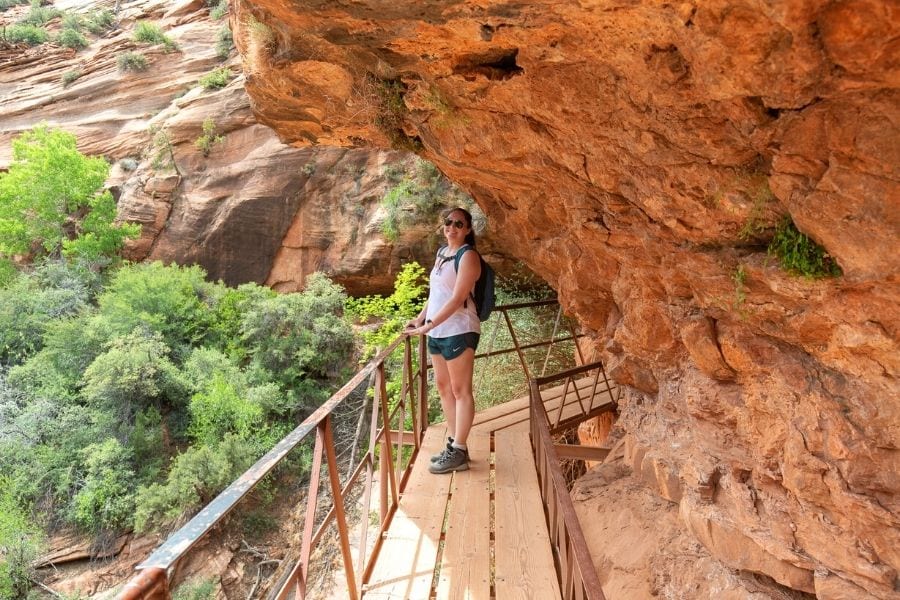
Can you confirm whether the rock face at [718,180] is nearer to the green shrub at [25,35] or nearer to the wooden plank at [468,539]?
the wooden plank at [468,539]

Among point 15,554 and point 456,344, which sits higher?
point 456,344

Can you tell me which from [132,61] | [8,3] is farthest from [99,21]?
[8,3]

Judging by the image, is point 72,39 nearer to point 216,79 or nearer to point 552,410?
point 216,79

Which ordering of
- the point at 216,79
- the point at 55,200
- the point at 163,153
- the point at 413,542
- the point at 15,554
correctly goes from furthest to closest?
1. the point at 216,79
2. the point at 55,200
3. the point at 163,153
4. the point at 15,554
5. the point at 413,542

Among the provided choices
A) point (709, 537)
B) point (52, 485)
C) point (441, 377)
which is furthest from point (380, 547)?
point (52, 485)

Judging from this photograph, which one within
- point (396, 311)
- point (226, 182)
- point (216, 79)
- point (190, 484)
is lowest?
point (190, 484)

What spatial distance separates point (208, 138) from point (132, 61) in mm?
5085

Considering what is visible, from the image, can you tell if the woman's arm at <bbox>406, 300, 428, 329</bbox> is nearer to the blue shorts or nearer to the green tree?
the blue shorts

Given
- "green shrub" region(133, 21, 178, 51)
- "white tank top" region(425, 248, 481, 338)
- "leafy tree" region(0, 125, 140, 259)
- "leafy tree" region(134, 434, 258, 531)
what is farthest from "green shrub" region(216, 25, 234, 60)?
"white tank top" region(425, 248, 481, 338)

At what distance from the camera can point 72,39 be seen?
18469mm

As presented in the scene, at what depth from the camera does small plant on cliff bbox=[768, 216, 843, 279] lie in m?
2.24

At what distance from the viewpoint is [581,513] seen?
414 cm

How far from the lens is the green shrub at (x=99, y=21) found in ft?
63.1

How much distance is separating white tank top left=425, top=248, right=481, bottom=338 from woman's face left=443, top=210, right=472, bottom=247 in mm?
110
